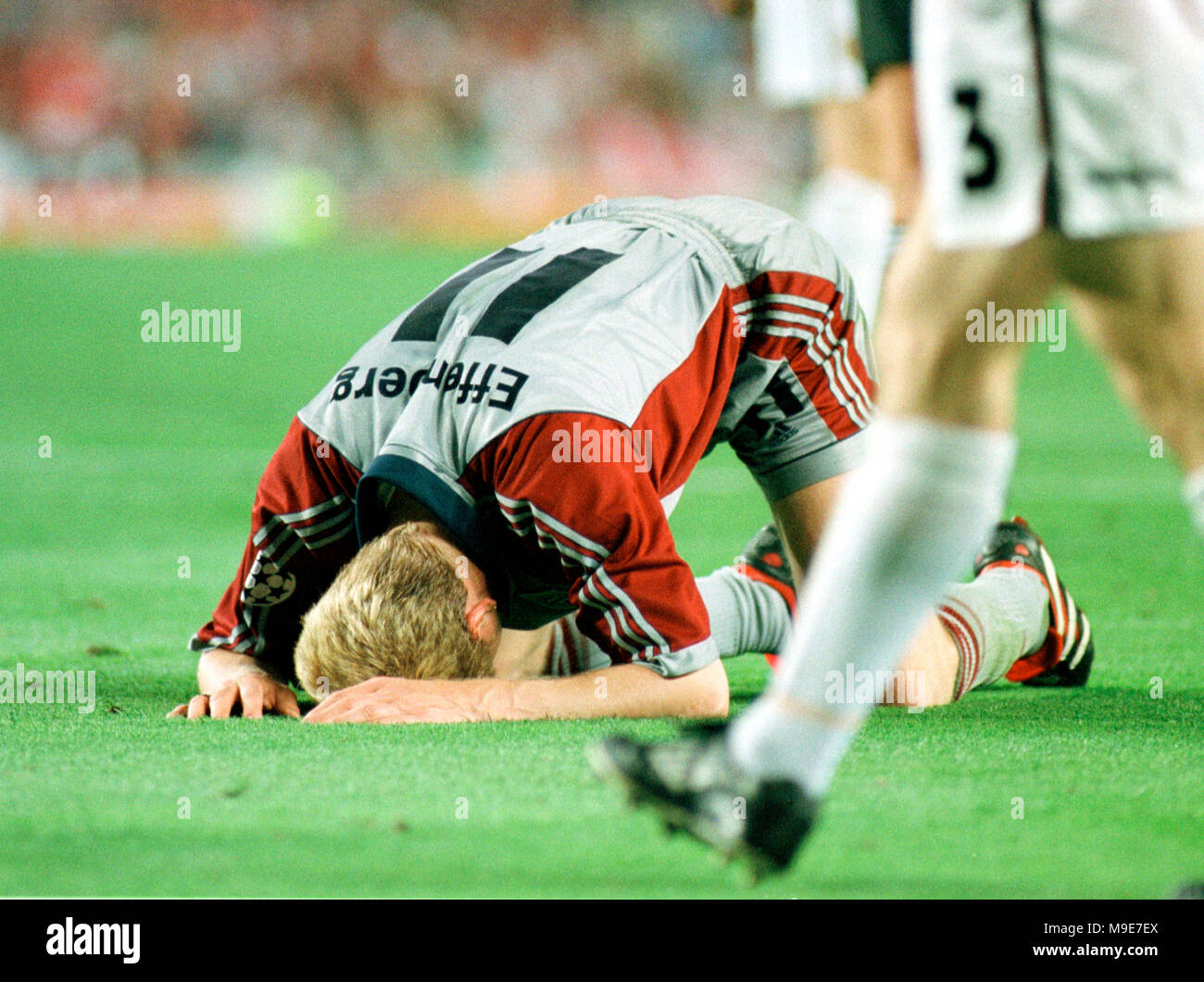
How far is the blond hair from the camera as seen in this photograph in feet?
10.1

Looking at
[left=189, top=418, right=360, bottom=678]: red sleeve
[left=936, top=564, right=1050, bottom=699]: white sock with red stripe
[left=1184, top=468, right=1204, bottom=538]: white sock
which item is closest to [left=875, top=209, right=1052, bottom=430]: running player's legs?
[left=1184, top=468, right=1204, bottom=538]: white sock

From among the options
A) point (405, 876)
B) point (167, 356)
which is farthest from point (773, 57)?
point (167, 356)

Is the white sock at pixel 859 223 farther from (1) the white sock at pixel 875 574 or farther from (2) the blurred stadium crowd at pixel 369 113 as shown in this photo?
(2) the blurred stadium crowd at pixel 369 113

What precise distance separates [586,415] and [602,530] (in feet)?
0.74

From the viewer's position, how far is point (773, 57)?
667 cm

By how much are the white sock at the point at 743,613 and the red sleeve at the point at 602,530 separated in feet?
2.31

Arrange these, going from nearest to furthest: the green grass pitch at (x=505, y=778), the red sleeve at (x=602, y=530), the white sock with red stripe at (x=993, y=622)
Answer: the green grass pitch at (x=505, y=778) < the red sleeve at (x=602, y=530) < the white sock with red stripe at (x=993, y=622)

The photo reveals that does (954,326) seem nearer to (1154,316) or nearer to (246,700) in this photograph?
(1154,316)

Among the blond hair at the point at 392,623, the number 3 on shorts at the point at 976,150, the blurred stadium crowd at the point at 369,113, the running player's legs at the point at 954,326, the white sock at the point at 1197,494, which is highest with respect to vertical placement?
the blurred stadium crowd at the point at 369,113

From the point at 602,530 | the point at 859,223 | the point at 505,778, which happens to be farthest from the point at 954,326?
the point at 859,223

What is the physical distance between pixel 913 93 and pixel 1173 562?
3336 mm

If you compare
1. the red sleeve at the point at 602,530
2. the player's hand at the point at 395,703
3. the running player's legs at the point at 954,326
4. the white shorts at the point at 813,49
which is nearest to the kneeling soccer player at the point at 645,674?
the player's hand at the point at 395,703

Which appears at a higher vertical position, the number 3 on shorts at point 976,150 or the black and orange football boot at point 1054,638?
the number 3 on shorts at point 976,150

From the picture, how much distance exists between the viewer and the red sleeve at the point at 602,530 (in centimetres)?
299
